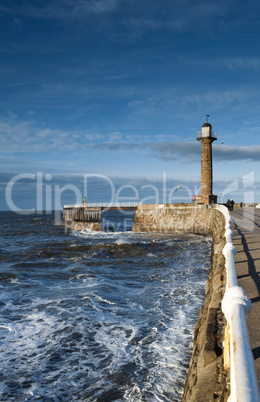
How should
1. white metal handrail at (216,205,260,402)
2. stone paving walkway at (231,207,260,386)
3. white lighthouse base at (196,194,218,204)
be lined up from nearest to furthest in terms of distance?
1. white metal handrail at (216,205,260,402)
2. stone paving walkway at (231,207,260,386)
3. white lighthouse base at (196,194,218,204)

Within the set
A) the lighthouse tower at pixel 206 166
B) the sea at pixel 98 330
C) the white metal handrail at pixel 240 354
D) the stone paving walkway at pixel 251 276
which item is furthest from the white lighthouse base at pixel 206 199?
the white metal handrail at pixel 240 354

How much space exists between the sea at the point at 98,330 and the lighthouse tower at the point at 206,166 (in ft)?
61.2

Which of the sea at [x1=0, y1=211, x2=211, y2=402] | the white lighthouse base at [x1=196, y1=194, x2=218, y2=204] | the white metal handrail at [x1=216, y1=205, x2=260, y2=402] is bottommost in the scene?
the sea at [x1=0, y1=211, x2=211, y2=402]

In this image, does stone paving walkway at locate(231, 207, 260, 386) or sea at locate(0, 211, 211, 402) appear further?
sea at locate(0, 211, 211, 402)

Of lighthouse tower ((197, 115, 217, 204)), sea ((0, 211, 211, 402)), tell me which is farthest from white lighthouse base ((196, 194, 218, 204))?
sea ((0, 211, 211, 402))

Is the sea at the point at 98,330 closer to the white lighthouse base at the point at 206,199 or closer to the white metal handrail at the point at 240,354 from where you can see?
the white metal handrail at the point at 240,354

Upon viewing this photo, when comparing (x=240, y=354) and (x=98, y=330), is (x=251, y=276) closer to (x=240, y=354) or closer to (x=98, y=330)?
(x=98, y=330)

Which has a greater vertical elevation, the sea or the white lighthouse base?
the white lighthouse base

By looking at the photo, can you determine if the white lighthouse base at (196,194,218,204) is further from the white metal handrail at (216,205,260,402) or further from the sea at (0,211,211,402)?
the white metal handrail at (216,205,260,402)

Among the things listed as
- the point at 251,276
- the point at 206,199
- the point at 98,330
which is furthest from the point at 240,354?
the point at 206,199

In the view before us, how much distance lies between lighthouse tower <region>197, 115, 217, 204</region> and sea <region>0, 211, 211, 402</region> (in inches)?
735

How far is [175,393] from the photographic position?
4.69 m

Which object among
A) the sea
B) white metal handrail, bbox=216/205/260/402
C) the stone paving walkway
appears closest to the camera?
white metal handrail, bbox=216/205/260/402

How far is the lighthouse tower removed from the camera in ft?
104
